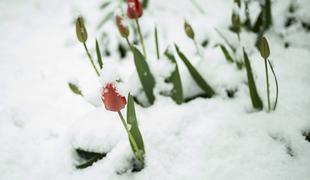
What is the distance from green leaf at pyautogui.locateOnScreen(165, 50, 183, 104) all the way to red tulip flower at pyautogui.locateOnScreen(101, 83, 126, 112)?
382 millimetres

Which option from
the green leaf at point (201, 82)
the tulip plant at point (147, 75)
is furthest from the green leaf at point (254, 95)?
the green leaf at point (201, 82)

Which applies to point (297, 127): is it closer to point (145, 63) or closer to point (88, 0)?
point (145, 63)

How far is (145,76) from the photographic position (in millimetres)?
1143

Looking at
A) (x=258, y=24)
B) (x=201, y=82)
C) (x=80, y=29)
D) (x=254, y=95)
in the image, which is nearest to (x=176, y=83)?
(x=201, y=82)

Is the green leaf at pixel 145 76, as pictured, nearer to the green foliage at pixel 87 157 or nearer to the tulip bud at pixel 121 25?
the tulip bud at pixel 121 25

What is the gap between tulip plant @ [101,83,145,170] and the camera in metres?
0.76

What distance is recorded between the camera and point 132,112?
87 cm

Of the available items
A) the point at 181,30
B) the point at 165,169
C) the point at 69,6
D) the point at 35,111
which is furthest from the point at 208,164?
the point at 69,6

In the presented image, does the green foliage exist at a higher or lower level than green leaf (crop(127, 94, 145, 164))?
lower

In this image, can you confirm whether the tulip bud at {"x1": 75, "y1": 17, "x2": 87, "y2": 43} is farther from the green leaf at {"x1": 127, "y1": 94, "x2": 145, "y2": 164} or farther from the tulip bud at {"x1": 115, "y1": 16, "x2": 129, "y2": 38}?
the green leaf at {"x1": 127, "y1": 94, "x2": 145, "y2": 164}

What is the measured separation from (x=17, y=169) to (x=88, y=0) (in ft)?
5.29

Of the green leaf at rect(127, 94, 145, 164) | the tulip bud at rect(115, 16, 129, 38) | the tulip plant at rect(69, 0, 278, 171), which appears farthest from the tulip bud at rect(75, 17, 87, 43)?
the green leaf at rect(127, 94, 145, 164)

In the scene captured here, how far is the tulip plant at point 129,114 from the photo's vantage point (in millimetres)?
760

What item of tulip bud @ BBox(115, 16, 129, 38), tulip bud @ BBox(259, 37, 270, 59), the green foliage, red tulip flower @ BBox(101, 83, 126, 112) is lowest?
the green foliage
